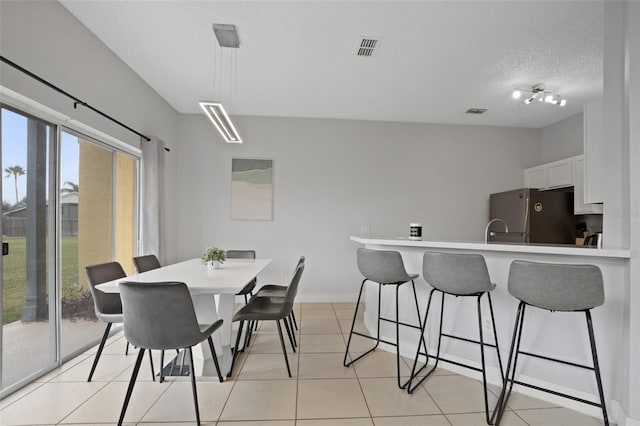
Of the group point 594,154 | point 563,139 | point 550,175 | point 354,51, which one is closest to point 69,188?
point 354,51

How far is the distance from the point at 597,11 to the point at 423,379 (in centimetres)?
309

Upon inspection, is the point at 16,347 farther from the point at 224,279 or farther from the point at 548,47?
the point at 548,47

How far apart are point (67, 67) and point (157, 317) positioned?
2.16 meters

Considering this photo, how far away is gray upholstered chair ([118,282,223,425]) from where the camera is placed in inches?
67.2

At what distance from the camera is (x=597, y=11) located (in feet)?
7.54

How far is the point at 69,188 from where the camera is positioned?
271 cm

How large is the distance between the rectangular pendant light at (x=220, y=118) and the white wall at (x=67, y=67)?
3.56 ft

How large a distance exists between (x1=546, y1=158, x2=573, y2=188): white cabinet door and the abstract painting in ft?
13.2

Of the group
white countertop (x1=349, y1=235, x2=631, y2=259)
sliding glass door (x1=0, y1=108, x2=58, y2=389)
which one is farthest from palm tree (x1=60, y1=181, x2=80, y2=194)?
white countertop (x1=349, y1=235, x2=631, y2=259)

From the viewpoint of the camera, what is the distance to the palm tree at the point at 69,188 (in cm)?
264

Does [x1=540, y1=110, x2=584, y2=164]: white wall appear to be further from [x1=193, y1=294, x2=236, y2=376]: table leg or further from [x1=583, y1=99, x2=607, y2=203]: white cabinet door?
[x1=193, y1=294, x2=236, y2=376]: table leg

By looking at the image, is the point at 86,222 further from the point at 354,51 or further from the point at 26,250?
the point at 354,51

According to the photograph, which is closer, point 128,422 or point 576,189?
point 128,422

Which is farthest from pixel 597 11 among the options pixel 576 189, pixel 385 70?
pixel 576 189
